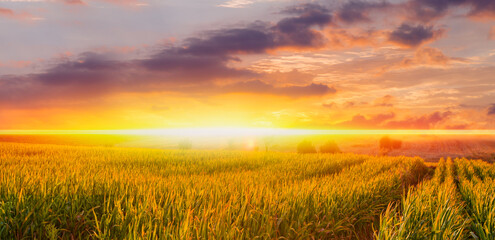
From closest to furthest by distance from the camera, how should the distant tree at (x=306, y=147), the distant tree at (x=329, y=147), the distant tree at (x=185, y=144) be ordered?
the distant tree at (x=185, y=144), the distant tree at (x=306, y=147), the distant tree at (x=329, y=147)

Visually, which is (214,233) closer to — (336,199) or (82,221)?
(82,221)

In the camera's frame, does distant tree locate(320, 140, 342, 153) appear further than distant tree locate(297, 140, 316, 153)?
Yes

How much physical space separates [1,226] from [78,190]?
1.46 m

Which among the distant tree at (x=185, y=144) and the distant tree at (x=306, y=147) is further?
the distant tree at (x=306, y=147)

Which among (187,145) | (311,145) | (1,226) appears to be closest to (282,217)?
(1,226)

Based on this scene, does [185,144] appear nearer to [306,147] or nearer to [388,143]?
[306,147]

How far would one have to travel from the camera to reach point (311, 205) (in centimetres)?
534

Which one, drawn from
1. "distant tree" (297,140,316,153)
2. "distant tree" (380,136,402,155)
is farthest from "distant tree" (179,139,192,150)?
"distant tree" (380,136,402,155)

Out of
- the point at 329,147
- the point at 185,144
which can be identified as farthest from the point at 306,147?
the point at 185,144

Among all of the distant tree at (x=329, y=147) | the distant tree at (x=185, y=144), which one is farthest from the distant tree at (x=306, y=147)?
the distant tree at (x=185, y=144)

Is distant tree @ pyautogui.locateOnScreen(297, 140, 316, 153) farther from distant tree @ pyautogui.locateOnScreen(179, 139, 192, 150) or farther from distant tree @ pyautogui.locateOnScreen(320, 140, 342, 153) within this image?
distant tree @ pyautogui.locateOnScreen(179, 139, 192, 150)

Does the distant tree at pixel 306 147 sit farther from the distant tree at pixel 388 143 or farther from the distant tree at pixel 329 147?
the distant tree at pixel 388 143

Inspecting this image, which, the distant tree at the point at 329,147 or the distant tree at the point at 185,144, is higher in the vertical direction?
the distant tree at the point at 185,144

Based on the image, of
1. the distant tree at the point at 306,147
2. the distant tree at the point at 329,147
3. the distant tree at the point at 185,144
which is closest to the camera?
the distant tree at the point at 185,144
